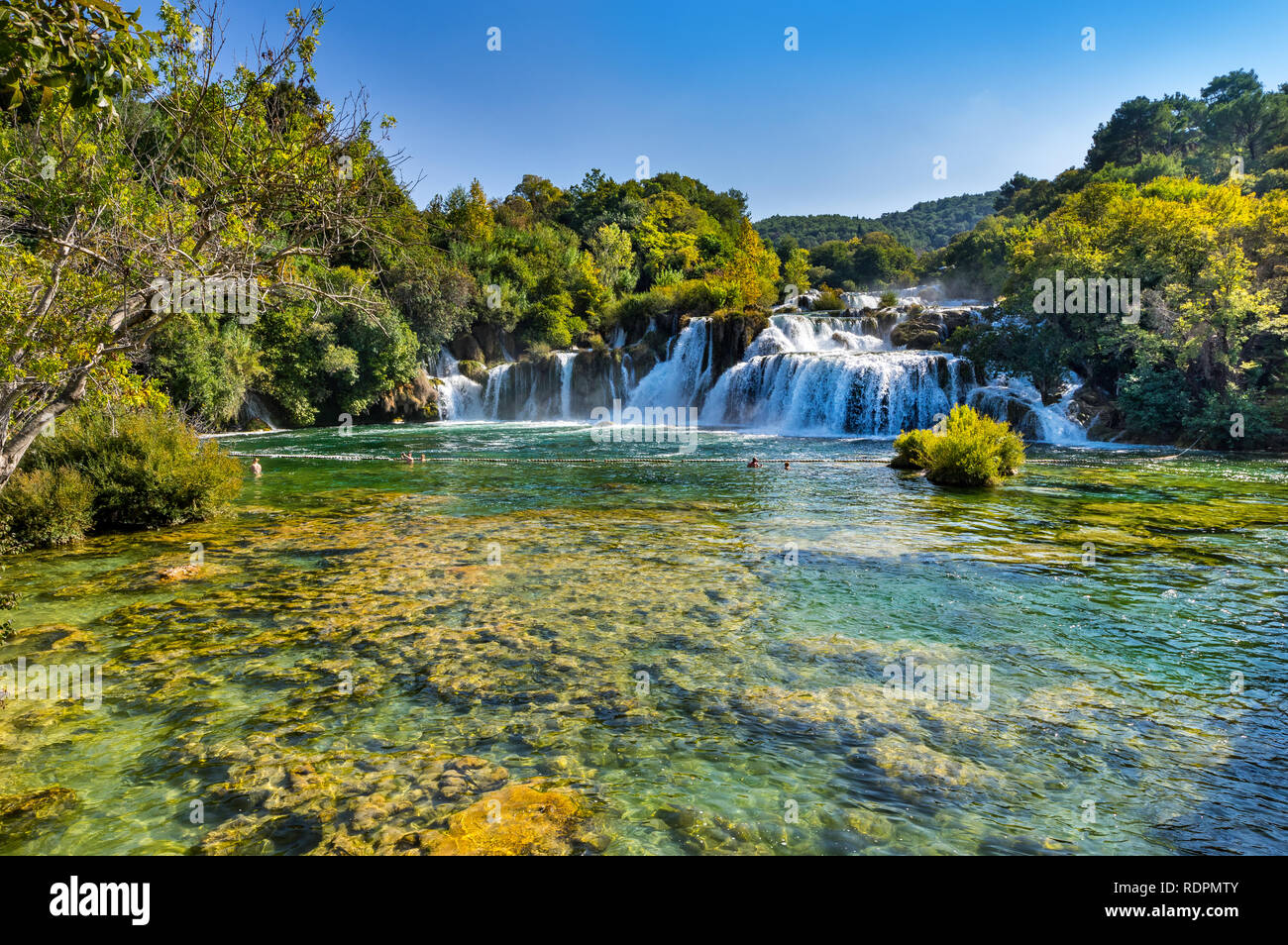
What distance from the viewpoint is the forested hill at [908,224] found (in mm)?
110375

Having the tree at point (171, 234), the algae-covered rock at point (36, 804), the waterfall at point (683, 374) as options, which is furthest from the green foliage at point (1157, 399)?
the algae-covered rock at point (36, 804)

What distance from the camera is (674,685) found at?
15.5 ft

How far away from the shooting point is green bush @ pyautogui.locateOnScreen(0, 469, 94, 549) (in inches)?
338

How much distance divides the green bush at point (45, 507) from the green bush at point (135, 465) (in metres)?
0.27

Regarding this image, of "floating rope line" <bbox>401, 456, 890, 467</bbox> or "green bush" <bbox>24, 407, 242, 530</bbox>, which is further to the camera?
"floating rope line" <bbox>401, 456, 890, 467</bbox>

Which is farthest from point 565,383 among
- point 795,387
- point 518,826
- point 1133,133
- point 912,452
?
point 1133,133

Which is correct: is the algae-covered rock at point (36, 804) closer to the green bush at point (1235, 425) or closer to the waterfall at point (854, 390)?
the green bush at point (1235, 425)

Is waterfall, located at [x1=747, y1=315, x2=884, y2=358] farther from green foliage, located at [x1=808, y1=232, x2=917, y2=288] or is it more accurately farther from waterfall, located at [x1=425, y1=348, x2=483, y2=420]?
green foliage, located at [x1=808, y1=232, x2=917, y2=288]

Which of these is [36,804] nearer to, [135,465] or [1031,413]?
[135,465]

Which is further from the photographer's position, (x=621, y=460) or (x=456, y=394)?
(x=456, y=394)

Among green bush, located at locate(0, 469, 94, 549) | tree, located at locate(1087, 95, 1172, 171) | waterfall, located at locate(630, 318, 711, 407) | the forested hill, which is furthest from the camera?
the forested hill

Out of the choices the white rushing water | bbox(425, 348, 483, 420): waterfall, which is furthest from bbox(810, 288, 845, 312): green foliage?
bbox(425, 348, 483, 420): waterfall

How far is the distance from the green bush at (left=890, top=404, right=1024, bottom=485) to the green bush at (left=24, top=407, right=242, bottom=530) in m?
14.3

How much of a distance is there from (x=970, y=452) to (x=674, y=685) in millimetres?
11901
